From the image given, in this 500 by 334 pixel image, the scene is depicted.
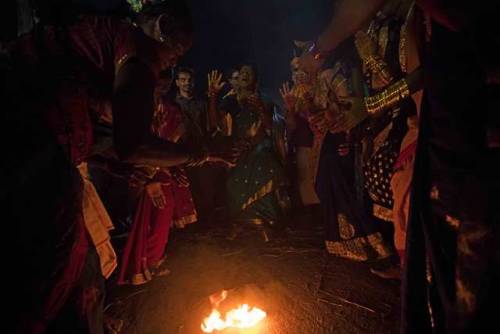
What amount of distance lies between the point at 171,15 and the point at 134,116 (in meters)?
0.71

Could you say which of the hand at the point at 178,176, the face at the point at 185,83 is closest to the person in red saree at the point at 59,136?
the hand at the point at 178,176

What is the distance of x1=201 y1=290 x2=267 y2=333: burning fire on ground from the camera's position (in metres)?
2.35

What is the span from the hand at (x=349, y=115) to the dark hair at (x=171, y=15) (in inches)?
72.2

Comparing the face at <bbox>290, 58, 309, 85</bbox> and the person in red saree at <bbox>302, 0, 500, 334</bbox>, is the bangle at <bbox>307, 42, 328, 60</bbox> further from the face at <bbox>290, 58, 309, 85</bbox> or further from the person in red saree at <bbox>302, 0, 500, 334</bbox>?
the person in red saree at <bbox>302, 0, 500, 334</bbox>

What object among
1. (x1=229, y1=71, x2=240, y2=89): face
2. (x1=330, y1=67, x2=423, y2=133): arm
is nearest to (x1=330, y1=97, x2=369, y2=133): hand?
(x1=330, y1=67, x2=423, y2=133): arm

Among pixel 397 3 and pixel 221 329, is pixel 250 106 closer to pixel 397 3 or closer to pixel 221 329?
pixel 397 3

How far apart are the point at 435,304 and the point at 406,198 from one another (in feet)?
3.03

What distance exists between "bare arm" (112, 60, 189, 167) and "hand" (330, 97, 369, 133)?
213 centimetres

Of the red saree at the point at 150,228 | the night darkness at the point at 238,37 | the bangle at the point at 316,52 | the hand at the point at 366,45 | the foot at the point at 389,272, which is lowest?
the foot at the point at 389,272

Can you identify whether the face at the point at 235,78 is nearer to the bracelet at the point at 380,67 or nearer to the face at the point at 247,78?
the face at the point at 247,78

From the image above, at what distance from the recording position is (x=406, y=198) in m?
2.20

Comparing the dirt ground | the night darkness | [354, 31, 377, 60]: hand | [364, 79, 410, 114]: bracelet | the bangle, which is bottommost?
the dirt ground

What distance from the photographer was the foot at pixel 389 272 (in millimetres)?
3070

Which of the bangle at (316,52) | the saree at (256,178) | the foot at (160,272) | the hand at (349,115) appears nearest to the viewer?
the hand at (349,115)
